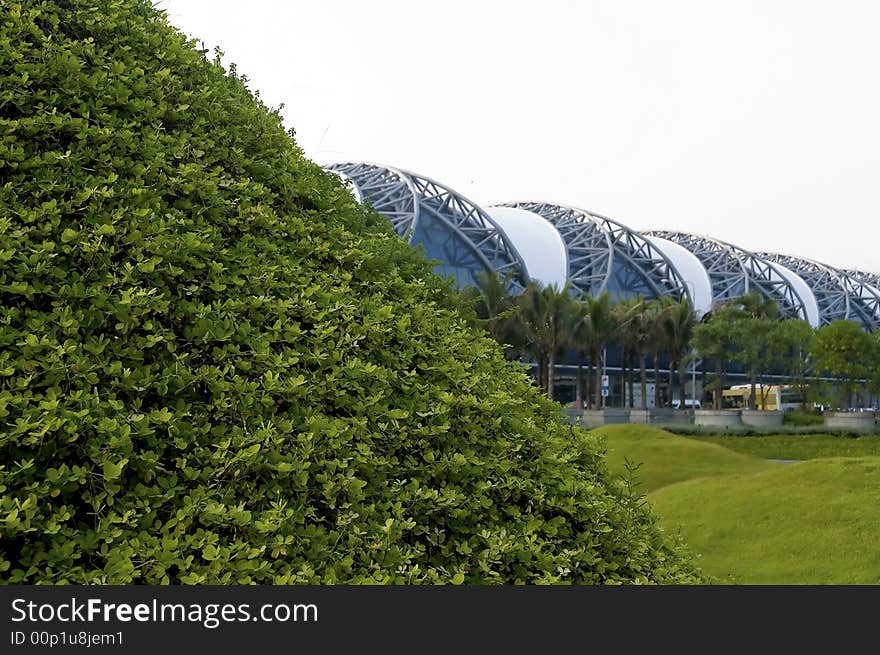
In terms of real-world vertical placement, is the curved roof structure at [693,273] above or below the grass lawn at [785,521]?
above

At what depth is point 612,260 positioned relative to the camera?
223ft

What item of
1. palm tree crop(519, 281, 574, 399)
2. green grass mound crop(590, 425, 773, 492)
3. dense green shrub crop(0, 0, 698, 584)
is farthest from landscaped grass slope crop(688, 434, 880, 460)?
dense green shrub crop(0, 0, 698, 584)

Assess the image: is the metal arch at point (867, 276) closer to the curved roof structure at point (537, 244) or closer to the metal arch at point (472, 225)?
the curved roof structure at point (537, 244)

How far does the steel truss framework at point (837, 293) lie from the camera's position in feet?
287

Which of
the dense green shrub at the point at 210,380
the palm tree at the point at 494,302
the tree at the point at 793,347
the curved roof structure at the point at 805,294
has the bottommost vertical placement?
the dense green shrub at the point at 210,380

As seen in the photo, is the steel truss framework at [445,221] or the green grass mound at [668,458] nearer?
the green grass mound at [668,458]

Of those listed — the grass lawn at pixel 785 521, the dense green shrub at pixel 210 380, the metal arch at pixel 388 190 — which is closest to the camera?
the dense green shrub at pixel 210 380

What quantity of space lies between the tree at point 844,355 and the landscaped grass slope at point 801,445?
11540 mm

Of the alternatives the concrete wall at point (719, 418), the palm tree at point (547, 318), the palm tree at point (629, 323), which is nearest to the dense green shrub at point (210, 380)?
the palm tree at point (547, 318)

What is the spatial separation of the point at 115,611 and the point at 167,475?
1.82ft

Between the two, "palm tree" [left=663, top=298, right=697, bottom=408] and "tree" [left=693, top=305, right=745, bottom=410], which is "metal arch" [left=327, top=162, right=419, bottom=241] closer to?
"palm tree" [left=663, top=298, right=697, bottom=408]

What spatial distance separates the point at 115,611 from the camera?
8.77ft

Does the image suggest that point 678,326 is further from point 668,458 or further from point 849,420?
point 668,458

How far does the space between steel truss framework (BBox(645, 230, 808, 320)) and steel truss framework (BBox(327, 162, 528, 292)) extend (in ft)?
81.8
